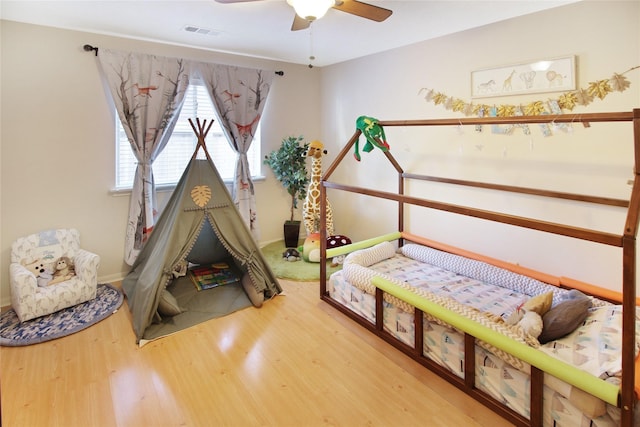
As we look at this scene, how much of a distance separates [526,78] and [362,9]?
5.26ft

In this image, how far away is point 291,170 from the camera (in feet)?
15.2

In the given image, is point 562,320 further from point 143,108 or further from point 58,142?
point 58,142

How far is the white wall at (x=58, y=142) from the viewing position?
126 inches

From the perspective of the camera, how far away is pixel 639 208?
1.56 metres

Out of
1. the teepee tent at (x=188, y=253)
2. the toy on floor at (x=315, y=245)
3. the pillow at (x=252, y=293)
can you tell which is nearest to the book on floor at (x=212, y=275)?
the teepee tent at (x=188, y=253)

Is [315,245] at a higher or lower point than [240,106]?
lower

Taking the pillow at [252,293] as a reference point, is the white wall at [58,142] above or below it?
above

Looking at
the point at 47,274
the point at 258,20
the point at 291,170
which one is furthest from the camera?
the point at 291,170

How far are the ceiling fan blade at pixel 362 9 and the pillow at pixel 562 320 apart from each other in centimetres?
200

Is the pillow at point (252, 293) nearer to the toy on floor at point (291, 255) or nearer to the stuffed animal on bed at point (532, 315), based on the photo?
the toy on floor at point (291, 255)

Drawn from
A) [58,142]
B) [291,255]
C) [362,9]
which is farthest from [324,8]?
[291,255]

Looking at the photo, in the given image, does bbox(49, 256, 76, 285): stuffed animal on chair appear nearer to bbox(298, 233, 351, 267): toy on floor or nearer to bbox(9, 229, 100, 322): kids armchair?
bbox(9, 229, 100, 322): kids armchair

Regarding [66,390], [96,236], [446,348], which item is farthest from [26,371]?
[446,348]

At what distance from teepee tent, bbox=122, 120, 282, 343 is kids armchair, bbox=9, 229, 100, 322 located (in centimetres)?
40
